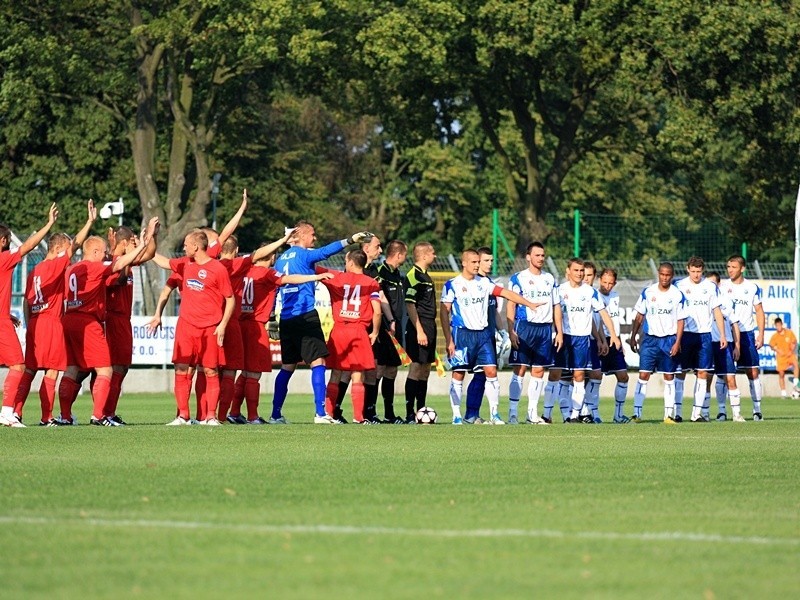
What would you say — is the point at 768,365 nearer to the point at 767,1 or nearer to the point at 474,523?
the point at 767,1

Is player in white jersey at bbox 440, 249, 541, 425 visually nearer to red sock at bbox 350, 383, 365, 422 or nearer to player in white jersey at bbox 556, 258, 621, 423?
red sock at bbox 350, 383, 365, 422

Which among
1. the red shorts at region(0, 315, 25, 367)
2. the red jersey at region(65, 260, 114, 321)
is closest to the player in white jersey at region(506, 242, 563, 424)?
the red jersey at region(65, 260, 114, 321)

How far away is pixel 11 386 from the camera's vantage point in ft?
55.4

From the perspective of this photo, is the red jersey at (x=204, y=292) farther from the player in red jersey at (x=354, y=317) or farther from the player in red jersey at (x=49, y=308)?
the player in red jersey at (x=354, y=317)

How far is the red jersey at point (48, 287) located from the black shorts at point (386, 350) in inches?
185

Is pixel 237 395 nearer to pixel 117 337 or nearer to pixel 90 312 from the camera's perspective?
pixel 117 337

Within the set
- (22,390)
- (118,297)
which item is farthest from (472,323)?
(22,390)

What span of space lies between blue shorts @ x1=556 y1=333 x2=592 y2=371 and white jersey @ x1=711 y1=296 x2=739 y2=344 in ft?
7.49

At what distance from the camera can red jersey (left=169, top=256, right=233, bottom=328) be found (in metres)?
17.6

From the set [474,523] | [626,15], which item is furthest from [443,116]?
[474,523]

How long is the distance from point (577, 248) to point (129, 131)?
40.4 feet

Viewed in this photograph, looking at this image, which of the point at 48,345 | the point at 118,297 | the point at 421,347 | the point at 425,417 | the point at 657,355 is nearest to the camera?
the point at 48,345

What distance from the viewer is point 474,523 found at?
877cm

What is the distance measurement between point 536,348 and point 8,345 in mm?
6858
